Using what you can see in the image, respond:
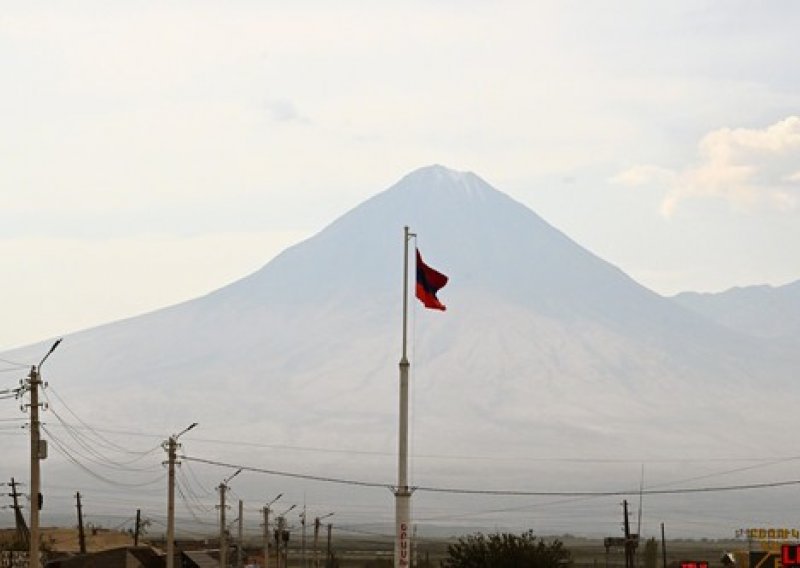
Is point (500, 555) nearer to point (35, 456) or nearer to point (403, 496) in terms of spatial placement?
point (35, 456)

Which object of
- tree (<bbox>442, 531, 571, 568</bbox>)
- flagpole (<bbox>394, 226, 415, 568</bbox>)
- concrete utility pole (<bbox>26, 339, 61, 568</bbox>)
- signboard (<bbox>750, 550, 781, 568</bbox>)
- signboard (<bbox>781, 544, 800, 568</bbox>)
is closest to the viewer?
flagpole (<bbox>394, 226, 415, 568</bbox>)

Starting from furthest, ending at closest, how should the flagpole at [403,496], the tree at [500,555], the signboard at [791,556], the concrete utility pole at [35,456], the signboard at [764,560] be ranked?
the tree at [500,555] < the signboard at [764,560] < the concrete utility pole at [35,456] < the signboard at [791,556] < the flagpole at [403,496]

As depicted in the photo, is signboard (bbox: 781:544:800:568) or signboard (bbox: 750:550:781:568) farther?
signboard (bbox: 750:550:781:568)

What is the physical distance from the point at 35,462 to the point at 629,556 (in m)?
65.5

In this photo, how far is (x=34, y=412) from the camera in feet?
254

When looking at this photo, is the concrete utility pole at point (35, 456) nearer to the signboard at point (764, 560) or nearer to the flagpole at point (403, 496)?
the flagpole at point (403, 496)

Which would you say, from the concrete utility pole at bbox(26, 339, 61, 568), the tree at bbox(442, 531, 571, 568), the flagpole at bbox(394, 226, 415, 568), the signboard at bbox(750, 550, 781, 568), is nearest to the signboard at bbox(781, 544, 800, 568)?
the signboard at bbox(750, 550, 781, 568)

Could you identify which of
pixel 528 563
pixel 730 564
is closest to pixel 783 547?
pixel 730 564

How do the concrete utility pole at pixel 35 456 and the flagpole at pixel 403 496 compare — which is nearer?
the flagpole at pixel 403 496

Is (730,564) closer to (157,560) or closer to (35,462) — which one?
(35,462)

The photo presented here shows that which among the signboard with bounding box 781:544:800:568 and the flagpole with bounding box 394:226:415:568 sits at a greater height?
the flagpole with bounding box 394:226:415:568

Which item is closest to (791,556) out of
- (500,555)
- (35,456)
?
(35,456)

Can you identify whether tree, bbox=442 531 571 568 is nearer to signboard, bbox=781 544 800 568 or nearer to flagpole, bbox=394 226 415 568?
signboard, bbox=781 544 800 568

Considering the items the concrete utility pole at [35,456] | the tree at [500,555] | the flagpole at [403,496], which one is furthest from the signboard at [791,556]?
the tree at [500,555]
